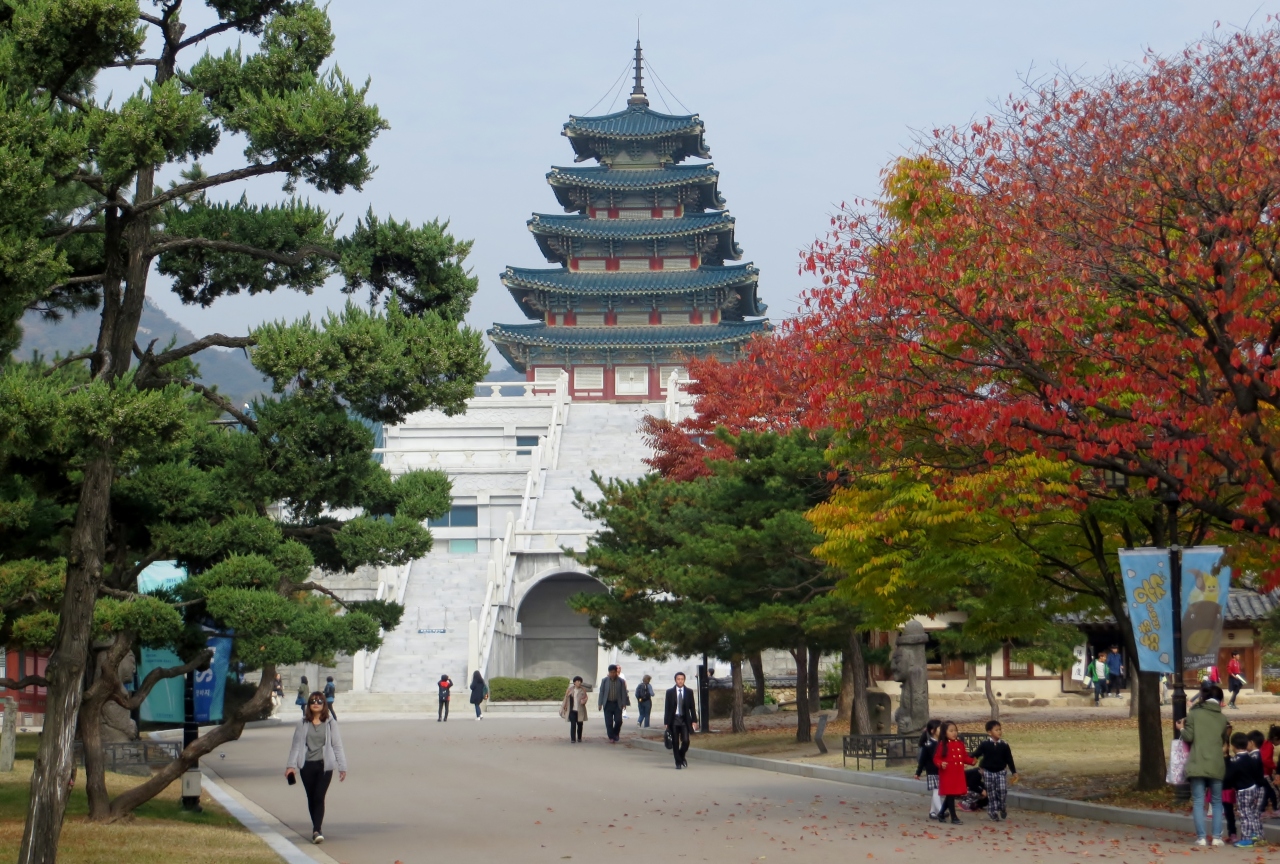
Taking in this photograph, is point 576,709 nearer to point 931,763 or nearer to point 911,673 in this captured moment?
point 911,673

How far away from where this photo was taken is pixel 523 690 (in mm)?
41812

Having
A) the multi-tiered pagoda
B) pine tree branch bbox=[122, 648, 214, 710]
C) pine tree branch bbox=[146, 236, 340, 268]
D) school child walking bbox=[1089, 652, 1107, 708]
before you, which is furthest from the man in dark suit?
the multi-tiered pagoda

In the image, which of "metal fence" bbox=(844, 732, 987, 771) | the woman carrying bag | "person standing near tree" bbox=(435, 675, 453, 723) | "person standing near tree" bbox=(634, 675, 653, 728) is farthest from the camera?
"person standing near tree" bbox=(435, 675, 453, 723)

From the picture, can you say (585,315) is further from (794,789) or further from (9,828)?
(9,828)

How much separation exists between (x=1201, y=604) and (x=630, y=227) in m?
59.8

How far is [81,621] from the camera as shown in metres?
10.9

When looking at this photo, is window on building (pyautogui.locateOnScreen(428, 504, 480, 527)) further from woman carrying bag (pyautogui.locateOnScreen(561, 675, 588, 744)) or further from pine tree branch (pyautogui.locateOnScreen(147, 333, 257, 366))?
pine tree branch (pyautogui.locateOnScreen(147, 333, 257, 366))

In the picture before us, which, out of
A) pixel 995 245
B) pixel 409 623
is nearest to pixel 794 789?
pixel 995 245

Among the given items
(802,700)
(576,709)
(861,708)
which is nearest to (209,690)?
(576,709)

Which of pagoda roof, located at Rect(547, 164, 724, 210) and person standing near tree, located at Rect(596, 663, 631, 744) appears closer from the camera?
person standing near tree, located at Rect(596, 663, 631, 744)

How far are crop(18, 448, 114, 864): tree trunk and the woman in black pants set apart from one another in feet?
9.62

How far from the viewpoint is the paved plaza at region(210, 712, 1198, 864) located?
1267 centimetres

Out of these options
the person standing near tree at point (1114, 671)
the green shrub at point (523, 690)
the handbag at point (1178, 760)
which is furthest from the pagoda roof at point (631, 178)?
the handbag at point (1178, 760)

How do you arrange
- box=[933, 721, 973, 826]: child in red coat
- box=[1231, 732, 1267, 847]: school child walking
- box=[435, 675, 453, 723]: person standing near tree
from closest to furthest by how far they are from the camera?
box=[1231, 732, 1267, 847]: school child walking, box=[933, 721, 973, 826]: child in red coat, box=[435, 675, 453, 723]: person standing near tree
